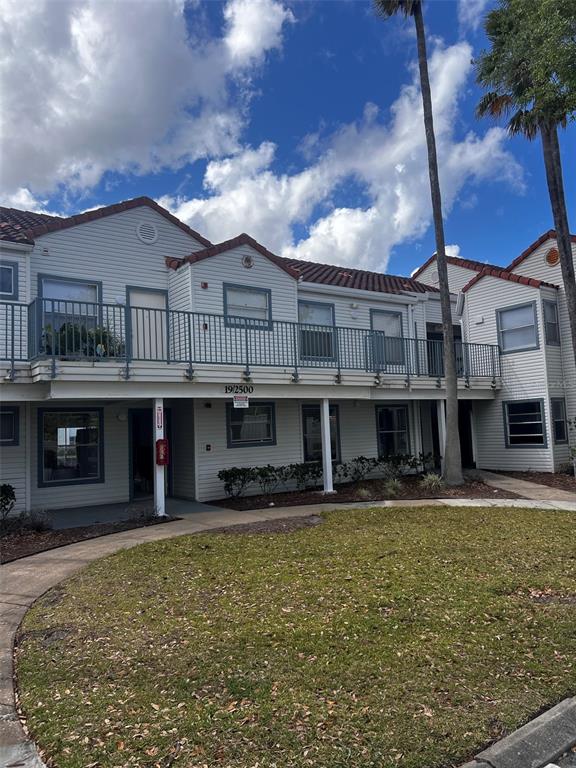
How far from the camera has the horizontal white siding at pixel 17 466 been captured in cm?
1100

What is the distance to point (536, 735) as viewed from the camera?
3227 mm

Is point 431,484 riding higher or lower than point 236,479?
lower

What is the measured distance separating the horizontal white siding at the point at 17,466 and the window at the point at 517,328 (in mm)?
14896

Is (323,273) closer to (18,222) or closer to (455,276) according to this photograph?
(455,276)

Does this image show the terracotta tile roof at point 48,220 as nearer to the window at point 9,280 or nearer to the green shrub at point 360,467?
the window at point 9,280

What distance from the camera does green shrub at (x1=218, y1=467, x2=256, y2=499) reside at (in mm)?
12773

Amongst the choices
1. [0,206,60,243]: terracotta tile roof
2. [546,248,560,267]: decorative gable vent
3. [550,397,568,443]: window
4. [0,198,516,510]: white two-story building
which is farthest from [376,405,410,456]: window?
[0,206,60,243]: terracotta tile roof

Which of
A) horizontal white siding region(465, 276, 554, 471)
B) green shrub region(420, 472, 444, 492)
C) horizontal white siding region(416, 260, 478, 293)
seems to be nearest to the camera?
green shrub region(420, 472, 444, 492)

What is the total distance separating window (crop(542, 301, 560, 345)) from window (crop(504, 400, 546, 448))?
2144mm

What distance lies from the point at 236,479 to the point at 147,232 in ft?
21.6

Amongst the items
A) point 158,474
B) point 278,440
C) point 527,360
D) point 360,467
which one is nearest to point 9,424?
point 158,474

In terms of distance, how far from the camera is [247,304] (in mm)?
13914

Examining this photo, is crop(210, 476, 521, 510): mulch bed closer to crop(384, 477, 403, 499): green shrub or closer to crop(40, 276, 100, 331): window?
crop(384, 477, 403, 499): green shrub

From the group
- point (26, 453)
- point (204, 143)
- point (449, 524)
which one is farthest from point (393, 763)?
point (204, 143)
